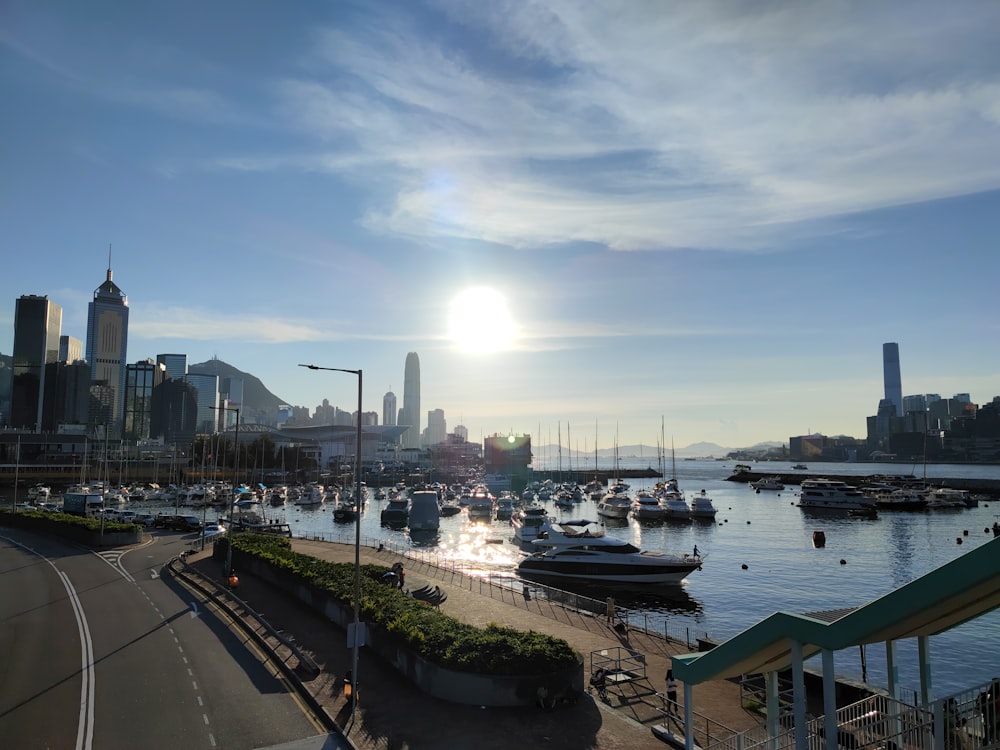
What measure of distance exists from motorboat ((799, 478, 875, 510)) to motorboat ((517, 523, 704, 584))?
73.1m

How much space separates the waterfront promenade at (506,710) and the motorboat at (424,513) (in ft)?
182

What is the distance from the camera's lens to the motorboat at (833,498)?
109 m

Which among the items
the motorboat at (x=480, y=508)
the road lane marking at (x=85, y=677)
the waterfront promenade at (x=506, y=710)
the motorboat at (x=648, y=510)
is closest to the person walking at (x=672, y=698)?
the waterfront promenade at (x=506, y=710)

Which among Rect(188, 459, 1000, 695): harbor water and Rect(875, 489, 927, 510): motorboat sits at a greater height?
Rect(875, 489, 927, 510): motorboat

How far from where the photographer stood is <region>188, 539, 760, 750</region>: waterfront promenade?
56.0 ft

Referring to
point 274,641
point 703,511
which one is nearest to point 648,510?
point 703,511

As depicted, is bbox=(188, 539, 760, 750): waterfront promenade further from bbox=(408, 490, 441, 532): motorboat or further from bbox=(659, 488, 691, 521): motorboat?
bbox=(659, 488, 691, 521): motorboat

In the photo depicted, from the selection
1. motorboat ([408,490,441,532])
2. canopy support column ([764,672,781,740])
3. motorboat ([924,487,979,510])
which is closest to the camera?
canopy support column ([764,672,781,740])

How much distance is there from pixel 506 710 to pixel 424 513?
70.0 m

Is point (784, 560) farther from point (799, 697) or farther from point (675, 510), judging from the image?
point (799, 697)

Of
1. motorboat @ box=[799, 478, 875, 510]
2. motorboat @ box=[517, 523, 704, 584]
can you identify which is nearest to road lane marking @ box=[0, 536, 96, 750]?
motorboat @ box=[517, 523, 704, 584]

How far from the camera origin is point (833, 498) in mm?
111750

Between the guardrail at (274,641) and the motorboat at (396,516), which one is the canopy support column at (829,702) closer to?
the guardrail at (274,641)

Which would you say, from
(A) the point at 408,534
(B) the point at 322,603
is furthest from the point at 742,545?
(B) the point at 322,603
